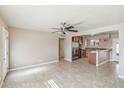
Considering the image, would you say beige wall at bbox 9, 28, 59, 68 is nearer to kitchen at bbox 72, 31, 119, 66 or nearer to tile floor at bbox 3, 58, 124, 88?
tile floor at bbox 3, 58, 124, 88

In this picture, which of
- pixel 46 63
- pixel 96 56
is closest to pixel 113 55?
pixel 96 56

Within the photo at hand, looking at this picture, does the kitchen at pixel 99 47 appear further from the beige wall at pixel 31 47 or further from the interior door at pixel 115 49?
the beige wall at pixel 31 47

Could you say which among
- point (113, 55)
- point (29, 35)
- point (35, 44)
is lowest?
point (113, 55)

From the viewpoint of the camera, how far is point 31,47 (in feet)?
18.6

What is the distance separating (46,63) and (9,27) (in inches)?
127

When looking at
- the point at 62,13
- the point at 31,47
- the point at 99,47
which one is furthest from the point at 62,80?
the point at 99,47

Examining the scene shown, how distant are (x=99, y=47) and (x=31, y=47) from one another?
6.57 meters

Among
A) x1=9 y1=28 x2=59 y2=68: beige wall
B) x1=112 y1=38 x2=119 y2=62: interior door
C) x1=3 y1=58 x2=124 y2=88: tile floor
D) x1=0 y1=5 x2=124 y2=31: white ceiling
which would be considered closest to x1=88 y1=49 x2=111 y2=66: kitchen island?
x1=112 y1=38 x2=119 y2=62: interior door

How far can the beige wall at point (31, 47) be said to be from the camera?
4945 millimetres

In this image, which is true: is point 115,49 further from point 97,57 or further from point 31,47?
point 31,47

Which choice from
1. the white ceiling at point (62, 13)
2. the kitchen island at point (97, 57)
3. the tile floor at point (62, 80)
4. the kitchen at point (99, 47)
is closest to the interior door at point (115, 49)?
the kitchen at point (99, 47)

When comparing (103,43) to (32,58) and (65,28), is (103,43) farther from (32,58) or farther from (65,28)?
(32,58)

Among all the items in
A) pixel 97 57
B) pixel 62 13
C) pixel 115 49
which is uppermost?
pixel 62 13
